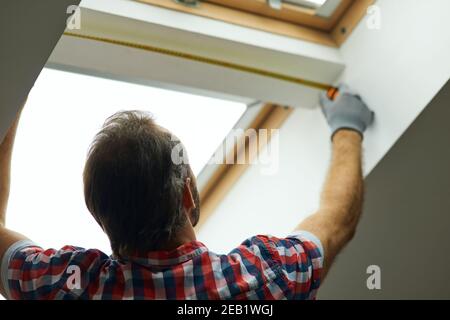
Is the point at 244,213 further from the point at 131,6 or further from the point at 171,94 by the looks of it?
the point at 131,6

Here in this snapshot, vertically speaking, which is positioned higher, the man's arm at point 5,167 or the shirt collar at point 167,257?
the man's arm at point 5,167

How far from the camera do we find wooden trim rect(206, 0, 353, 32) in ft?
6.34

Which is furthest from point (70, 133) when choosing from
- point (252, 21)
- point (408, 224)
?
point (408, 224)

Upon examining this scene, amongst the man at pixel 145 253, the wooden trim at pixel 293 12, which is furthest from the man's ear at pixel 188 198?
the wooden trim at pixel 293 12

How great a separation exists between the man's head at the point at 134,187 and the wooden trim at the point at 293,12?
0.62 m

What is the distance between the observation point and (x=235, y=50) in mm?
1853

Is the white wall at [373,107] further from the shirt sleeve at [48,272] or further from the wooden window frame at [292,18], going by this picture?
the shirt sleeve at [48,272]

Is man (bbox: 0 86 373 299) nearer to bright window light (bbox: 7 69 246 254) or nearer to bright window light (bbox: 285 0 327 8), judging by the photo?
bright window light (bbox: 7 69 246 254)

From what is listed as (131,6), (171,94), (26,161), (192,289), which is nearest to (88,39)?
(131,6)

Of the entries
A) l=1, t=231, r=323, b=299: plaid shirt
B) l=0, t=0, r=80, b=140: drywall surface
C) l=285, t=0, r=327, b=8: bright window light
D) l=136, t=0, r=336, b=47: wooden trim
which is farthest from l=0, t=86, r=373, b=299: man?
l=285, t=0, r=327, b=8: bright window light

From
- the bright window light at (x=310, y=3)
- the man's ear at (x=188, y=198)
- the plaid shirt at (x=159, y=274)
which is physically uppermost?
the bright window light at (x=310, y=3)

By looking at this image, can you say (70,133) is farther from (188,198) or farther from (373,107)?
(373,107)

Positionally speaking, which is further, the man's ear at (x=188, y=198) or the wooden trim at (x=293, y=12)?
the wooden trim at (x=293, y=12)

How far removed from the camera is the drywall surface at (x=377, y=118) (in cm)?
169
